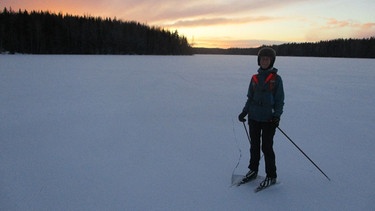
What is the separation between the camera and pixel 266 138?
3.01 metres

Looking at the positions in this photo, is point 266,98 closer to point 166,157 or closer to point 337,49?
point 166,157

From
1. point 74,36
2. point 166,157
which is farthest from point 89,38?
point 166,157

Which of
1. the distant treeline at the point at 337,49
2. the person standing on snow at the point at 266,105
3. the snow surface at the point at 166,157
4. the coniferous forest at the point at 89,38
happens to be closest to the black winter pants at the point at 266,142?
the person standing on snow at the point at 266,105

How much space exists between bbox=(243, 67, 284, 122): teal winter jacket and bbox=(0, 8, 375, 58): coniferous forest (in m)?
55.2

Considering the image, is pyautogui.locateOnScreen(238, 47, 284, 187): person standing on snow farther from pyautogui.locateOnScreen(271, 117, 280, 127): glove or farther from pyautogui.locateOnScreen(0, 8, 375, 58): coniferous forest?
pyautogui.locateOnScreen(0, 8, 375, 58): coniferous forest

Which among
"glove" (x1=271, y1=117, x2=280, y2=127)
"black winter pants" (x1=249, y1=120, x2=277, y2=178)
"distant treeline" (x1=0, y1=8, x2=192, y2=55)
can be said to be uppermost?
"distant treeline" (x1=0, y1=8, x2=192, y2=55)

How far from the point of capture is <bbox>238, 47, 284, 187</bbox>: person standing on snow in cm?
281

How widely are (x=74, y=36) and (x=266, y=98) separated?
64012 mm

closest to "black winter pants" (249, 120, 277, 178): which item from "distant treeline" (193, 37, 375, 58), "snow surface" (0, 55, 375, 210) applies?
"snow surface" (0, 55, 375, 210)

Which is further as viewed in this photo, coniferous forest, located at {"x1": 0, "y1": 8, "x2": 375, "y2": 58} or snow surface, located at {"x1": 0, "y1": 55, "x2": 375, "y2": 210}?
coniferous forest, located at {"x1": 0, "y1": 8, "x2": 375, "y2": 58}

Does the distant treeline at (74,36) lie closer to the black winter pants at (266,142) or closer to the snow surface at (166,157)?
the snow surface at (166,157)

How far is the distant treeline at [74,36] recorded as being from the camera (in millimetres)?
51531

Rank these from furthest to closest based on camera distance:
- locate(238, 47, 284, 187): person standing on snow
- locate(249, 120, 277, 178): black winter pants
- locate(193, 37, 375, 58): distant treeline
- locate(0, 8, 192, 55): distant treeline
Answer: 1. locate(193, 37, 375, 58): distant treeline
2. locate(0, 8, 192, 55): distant treeline
3. locate(249, 120, 277, 178): black winter pants
4. locate(238, 47, 284, 187): person standing on snow

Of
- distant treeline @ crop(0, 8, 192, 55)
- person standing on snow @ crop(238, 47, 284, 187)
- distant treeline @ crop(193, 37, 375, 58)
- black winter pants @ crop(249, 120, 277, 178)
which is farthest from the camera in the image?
distant treeline @ crop(193, 37, 375, 58)
